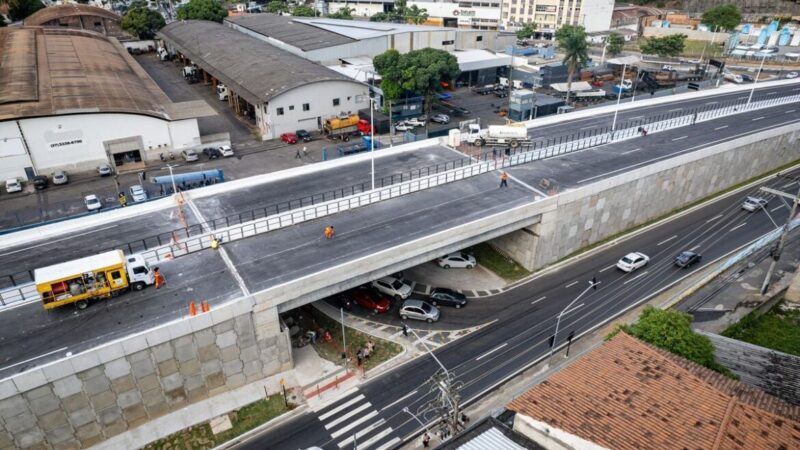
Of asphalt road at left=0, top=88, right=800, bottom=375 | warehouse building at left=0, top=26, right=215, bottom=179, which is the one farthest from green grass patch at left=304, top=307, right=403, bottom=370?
warehouse building at left=0, top=26, right=215, bottom=179

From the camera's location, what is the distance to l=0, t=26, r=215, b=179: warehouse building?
214 feet

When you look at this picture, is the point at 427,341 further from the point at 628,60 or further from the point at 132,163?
the point at 628,60

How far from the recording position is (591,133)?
232 feet

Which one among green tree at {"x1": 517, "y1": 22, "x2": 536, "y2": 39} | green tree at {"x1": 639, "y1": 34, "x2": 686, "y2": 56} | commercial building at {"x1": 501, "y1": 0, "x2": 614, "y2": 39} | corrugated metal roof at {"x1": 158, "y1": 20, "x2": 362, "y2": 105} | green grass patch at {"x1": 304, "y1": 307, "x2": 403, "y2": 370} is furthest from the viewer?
commercial building at {"x1": 501, "y1": 0, "x2": 614, "y2": 39}

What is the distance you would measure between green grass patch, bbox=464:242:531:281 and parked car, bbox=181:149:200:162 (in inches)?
1755

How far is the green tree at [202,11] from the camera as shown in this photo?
148 metres

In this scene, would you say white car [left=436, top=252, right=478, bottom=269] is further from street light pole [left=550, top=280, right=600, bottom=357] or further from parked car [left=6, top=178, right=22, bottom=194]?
parked car [left=6, top=178, right=22, bottom=194]

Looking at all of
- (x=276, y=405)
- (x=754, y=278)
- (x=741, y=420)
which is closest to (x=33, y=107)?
(x=276, y=405)

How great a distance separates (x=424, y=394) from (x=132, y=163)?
193 ft

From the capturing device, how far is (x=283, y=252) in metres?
41.6

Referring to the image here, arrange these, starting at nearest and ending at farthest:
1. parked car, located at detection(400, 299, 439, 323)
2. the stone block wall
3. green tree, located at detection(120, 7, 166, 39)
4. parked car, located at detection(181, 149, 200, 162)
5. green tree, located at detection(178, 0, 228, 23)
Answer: the stone block wall
parked car, located at detection(400, 299, 439, 323)
parked car, located at detection(181, 149, 200, 162)
green tree, located at detection(120, 7, 166, 39)
green tree, located at detection(178, 0, 228, 23)

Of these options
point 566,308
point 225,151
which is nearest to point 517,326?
point 566,308

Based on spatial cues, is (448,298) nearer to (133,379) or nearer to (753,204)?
(133,379)

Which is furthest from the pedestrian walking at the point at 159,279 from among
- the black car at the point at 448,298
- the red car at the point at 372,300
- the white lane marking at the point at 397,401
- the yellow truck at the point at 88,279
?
the black car at the point at 448,298
